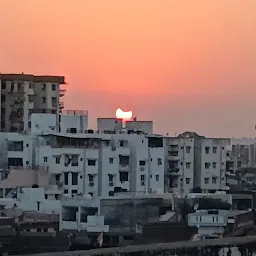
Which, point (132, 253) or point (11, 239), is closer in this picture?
point (132, 253)

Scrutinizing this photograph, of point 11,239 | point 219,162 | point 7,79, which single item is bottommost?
point 11,239

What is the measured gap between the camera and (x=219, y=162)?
106 ft

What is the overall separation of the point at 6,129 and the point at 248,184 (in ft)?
34.8

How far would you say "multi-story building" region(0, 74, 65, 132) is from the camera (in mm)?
32500

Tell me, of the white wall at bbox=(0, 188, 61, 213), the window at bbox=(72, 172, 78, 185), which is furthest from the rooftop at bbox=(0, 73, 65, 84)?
the white wall at bbox=(0, 188, 61, 213)

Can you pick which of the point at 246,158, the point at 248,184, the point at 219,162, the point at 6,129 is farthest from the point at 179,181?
the point at 246,158

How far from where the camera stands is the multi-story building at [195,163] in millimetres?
31734

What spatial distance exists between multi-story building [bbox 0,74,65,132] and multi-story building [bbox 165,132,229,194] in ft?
15.9

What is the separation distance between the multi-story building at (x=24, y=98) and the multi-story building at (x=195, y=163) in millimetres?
4832

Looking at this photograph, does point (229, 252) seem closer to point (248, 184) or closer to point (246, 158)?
point (248, 184)

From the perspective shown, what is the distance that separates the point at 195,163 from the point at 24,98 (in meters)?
7.18

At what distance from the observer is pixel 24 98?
107ft

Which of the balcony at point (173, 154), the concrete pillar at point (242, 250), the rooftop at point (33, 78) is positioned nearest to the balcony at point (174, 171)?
the balcony at point (173, 154)

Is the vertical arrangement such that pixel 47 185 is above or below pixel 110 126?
below
